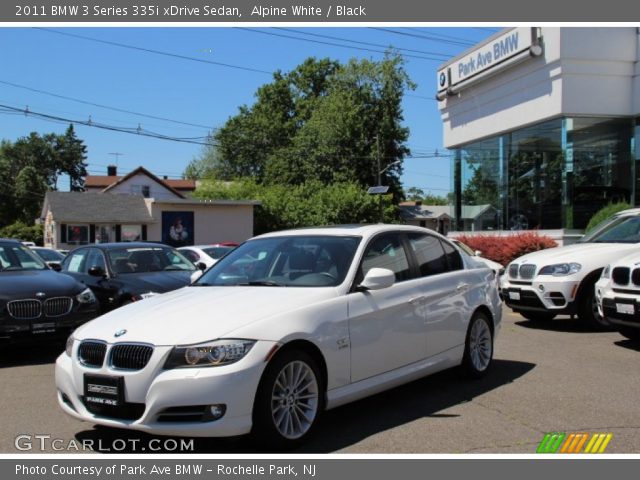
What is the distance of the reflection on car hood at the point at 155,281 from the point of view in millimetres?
9594

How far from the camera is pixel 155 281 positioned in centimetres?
979

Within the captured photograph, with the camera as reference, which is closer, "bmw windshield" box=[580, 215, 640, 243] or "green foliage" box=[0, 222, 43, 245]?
"bmw windshield" box=[580, 215, 640, 243]

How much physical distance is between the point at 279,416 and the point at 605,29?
713 inches

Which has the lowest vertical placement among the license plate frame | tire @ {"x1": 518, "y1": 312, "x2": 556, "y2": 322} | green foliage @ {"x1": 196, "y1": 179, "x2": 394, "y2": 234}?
tire @ {"x1": 518, "y1": 312, "x2": 556, "y2": 322}

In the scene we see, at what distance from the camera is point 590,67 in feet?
62.1

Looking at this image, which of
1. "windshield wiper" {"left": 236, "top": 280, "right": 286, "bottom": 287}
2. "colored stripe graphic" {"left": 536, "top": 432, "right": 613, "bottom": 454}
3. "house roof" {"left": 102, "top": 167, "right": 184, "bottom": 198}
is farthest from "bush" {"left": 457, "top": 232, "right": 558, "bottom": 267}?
"house roof" {"left": 102, "top": 167, "right": 184, "bottom": 198}

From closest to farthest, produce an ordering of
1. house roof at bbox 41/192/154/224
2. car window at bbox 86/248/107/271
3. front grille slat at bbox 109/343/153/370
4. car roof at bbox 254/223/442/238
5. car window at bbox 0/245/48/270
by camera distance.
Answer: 1. front grille slat at bbox 109/343/153/370
2. car roof at bbox 254/223/442/238
3. car window at bbox 0/245/48/270
4. car window at bbox 86/248/107/271
5. house roof at bbox 41/192/154/224

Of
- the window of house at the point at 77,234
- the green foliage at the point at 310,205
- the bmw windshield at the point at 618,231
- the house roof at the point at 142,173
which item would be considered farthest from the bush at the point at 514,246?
the house roof at the point at 142,173

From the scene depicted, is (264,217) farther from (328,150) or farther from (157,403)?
(157,403)

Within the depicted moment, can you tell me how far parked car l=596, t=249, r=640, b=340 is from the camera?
812cm

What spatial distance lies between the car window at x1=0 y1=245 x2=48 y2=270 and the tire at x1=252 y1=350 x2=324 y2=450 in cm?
628

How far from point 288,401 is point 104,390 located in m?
1.29

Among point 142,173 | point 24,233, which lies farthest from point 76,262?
point 142,173

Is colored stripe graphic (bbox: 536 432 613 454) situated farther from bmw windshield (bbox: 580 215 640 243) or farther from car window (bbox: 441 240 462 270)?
bmw windshield (bbox: 580 215 640 243)
